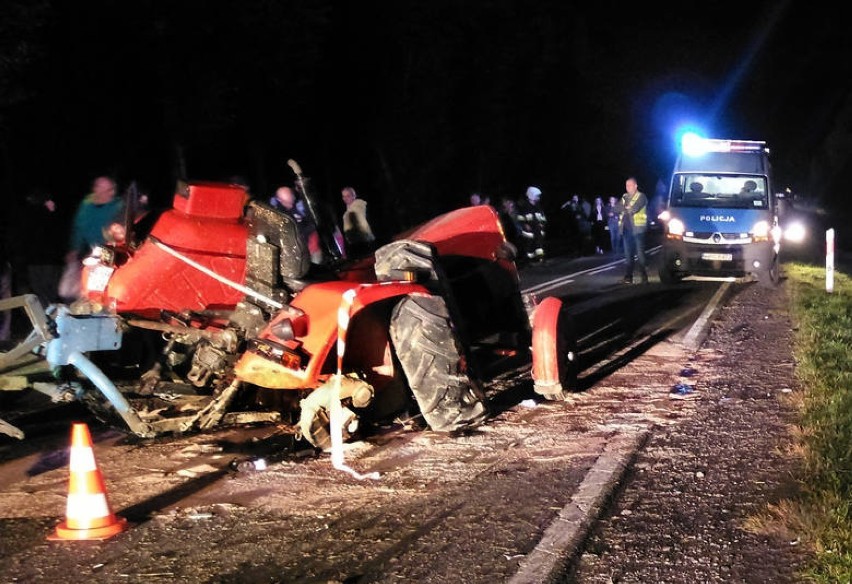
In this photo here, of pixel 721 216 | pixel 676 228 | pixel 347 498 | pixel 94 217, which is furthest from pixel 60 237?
pixel 721 216

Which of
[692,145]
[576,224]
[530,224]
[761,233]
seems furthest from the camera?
[576,224]

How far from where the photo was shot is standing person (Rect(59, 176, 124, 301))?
31.1 ft

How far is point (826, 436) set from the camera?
239 inches

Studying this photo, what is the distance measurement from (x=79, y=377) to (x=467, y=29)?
2477cm

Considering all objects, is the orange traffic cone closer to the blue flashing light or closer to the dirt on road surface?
the dirt on road surface

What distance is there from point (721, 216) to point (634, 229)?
1.51 meters

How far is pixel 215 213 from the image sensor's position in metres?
6.85

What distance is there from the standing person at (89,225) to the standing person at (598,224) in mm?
19099

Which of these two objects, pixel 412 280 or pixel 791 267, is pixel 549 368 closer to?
pixel 412 280

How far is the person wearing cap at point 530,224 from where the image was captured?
19453mm

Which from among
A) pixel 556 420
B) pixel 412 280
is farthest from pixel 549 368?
pixel 412 280

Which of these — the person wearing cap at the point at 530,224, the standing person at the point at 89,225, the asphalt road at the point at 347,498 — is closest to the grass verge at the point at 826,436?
the asphalt road at the point at 347,498

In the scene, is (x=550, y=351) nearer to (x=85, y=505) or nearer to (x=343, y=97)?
(x=85, y=505)

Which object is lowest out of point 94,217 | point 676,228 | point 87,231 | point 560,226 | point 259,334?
point 560,226
